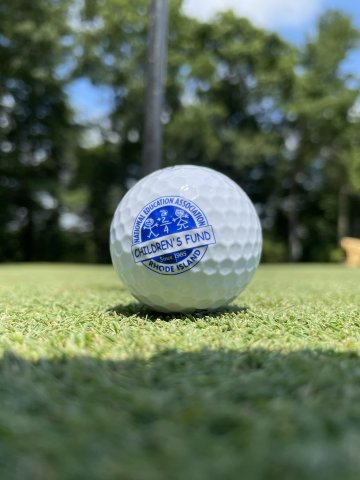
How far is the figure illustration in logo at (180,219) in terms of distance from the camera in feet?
9.16

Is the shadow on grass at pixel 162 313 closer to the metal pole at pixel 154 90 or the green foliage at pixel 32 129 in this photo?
the metal pole at pixel 154 90

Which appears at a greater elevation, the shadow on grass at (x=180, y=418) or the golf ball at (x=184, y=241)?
the golf ball at (x=184, y=241)

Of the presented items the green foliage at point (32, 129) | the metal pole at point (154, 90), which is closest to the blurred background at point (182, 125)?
the green foliage at point (32, 129)

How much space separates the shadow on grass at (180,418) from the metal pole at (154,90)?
3.99 metres

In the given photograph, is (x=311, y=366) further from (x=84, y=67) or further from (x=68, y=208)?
(x=84, y=67)

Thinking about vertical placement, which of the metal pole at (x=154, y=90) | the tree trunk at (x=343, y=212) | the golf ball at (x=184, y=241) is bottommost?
the tree trunk at (x=343, y=212)

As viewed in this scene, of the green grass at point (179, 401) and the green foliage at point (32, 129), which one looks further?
the green foliage at point (32, 129)

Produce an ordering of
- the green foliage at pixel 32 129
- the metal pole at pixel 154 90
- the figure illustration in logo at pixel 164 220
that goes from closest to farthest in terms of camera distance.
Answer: the figure illustration in logo at pixel 164 220
the metal pole at pixel 154 90
the green foliage at pixel 32 129

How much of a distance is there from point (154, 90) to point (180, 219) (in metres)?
3.29

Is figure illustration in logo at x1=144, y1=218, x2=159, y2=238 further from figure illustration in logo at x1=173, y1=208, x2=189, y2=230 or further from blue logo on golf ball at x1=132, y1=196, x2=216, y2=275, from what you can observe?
figure illustration in logo at x1=173, y1=208, x2=189, y2=230

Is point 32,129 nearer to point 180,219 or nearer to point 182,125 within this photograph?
point 182,125

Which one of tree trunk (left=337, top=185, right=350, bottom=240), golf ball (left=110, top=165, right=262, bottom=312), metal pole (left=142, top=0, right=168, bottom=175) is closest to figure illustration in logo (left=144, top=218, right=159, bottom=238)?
golf ball (left=110, top=165, right=262, bottom=312)

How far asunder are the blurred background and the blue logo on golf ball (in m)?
17.1

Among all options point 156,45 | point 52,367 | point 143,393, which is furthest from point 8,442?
point 156,45
